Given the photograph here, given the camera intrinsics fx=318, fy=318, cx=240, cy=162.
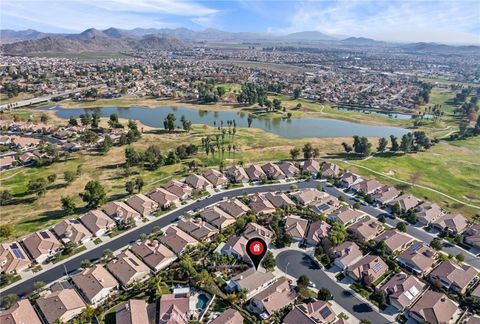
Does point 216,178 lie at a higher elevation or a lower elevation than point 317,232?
higher

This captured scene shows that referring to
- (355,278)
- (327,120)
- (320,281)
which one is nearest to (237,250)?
(320,281)

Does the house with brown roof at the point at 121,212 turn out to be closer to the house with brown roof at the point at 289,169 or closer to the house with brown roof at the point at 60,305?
the house with brown roof at the point at 60,305

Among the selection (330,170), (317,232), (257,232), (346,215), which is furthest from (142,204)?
(330,170)

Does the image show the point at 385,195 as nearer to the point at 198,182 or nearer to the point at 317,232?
the point at 317,232

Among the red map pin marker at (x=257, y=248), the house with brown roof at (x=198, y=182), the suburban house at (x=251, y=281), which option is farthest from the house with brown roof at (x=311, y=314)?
→ the house with brown roof at (x=198, y=182)

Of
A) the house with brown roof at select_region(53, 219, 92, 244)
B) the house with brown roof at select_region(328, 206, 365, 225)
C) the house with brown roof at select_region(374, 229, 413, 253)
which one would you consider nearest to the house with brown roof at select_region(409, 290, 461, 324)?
the house with brown roof at select_region(374, 229, 413, 253)

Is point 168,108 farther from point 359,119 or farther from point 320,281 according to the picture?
point 320,281

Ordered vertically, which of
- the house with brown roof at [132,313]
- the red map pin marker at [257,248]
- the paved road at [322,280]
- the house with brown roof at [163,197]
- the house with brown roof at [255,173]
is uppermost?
the red map pin marker at [257,248]
